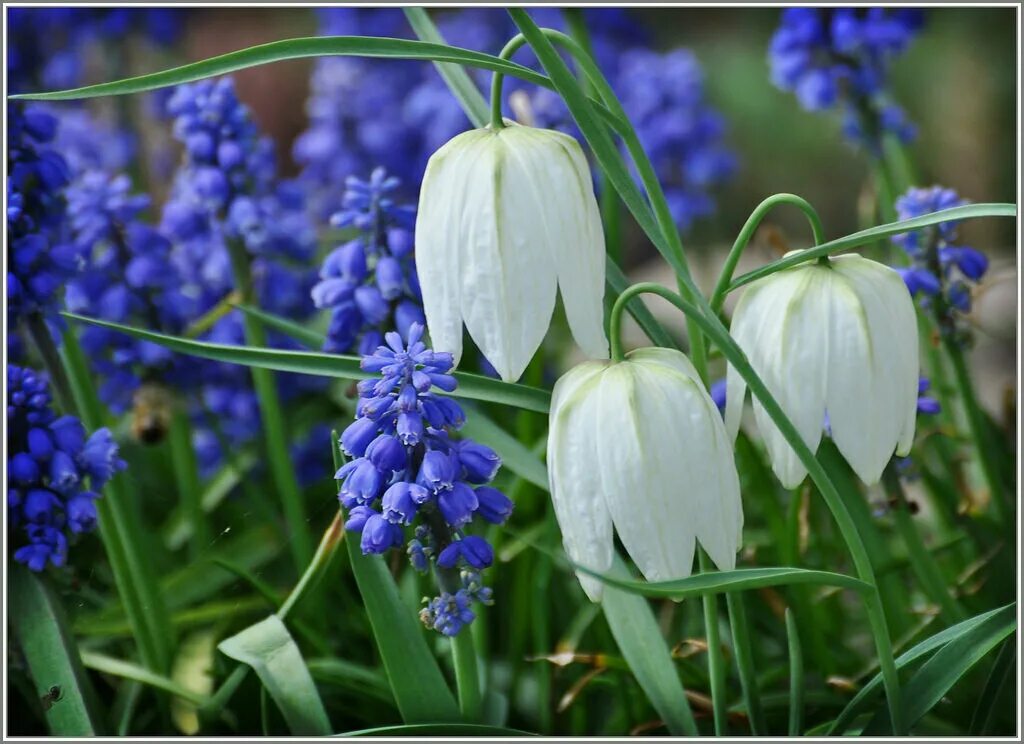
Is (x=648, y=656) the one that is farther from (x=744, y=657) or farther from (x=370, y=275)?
(x=370, y=275)

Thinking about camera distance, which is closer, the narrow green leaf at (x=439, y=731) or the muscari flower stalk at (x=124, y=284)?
the narrow green leaf at (x=439, y=731)

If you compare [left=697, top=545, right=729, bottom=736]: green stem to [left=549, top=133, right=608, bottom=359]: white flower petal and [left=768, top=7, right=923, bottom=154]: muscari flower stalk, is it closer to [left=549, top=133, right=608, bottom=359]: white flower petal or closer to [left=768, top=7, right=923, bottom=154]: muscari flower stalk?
[left=549, top=133, right=608, bottom=359]: white flower petal

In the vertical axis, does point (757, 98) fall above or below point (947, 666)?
above

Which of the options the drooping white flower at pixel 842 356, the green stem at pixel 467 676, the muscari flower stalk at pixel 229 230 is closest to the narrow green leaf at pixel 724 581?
the drooping white flower at pixel 842 356

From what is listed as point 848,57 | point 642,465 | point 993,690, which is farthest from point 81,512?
point 848,57

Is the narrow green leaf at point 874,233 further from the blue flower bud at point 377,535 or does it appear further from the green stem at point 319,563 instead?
the green stem at point 319,563

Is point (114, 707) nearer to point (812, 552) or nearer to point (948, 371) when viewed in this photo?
point (812, 552)

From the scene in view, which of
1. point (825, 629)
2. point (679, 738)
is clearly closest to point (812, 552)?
point (825, 629)
